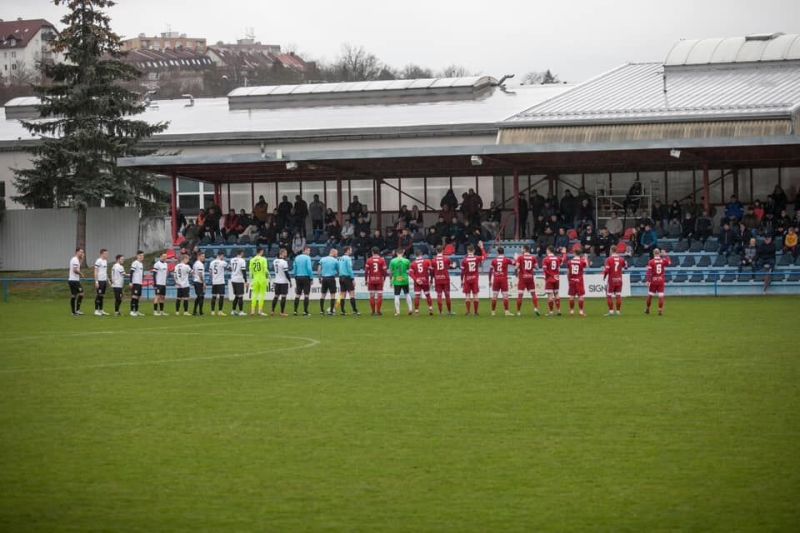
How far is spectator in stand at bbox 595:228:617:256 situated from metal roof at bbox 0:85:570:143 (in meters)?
10.1

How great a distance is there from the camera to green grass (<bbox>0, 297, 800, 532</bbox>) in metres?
8.63

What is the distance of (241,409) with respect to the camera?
13.3 metres

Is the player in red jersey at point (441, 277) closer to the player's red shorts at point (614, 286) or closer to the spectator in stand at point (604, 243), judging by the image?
the player's red shorts at point (614, 286)

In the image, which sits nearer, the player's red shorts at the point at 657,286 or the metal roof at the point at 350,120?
the player's red shorts at the point at 657,286

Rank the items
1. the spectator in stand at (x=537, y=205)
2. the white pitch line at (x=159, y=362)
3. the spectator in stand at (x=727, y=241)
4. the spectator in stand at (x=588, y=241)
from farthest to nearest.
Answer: the spectator in stand at (x=537, y=205), the spectator in stand at (x=588, y=241), the spectator in stand at (x=727, y=241), the white pitch line at (x=159, y=362)

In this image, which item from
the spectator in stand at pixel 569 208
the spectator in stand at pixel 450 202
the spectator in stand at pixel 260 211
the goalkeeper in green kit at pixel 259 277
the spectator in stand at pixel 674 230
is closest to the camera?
the goalkeeper in green kit at pixel 259 277

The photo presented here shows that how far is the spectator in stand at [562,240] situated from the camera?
125ft

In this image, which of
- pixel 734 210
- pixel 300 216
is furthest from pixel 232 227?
pixel 734 210

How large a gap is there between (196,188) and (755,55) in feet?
84.6

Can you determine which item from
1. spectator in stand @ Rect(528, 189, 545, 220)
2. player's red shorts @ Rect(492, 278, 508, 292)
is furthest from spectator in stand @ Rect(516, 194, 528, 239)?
player's red shorts @ Rect(492, 278, 508, 292)

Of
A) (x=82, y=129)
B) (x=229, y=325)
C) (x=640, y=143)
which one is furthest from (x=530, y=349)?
(x=82, y=129)

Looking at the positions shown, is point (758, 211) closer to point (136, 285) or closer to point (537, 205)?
point (537, 205)

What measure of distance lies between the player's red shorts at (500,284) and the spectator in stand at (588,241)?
8.60 meters

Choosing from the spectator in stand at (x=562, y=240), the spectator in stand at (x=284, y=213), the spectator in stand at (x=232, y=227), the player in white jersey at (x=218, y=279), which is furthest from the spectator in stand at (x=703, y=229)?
the spectator in stand at (x=232, y=227)
